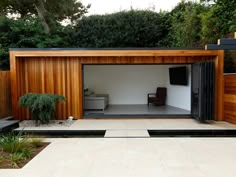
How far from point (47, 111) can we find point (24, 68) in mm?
2067

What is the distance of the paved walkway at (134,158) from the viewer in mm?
4032

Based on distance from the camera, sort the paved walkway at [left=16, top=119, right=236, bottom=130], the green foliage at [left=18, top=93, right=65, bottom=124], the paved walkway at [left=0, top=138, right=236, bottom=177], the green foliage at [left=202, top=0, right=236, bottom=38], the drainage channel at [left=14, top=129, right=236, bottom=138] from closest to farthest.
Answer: the paved walkway at [left=0, top=138, right=236, bottom=177] → the drainage channel at [left=14, top=129, right=236, bottom=138] → the paved walkway at [left=16, top=119, right=236, bottom=130] → the green foliage at [left=18, top=93, right=65, bottom=124] → the green foliage at [left=202, top=0, right=236, bottom=38]

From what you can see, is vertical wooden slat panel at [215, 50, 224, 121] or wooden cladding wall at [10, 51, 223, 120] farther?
wooden cladding wall at [10, 51, 223, 120]

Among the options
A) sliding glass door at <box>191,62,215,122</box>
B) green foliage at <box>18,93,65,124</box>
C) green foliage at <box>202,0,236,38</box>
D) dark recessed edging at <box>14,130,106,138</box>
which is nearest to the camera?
dark recessed edging at <box>14,130,106,138</box>

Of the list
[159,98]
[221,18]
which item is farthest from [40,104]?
[221,18]

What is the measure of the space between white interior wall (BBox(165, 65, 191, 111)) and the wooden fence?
6.79 m

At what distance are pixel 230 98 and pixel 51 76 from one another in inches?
237

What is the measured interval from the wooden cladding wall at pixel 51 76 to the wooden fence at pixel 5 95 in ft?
1.36

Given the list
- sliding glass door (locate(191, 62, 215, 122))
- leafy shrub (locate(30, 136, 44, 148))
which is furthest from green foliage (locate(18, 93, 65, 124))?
sliding glass door (locate(191, 62, 215, 122))

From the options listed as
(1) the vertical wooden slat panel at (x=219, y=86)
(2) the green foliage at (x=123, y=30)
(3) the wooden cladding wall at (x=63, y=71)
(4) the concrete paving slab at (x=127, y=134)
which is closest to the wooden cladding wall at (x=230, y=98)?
(1) the vertical wooden slat panel at (x=219, y=86)

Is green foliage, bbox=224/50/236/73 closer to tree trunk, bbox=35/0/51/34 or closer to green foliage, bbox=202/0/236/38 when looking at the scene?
green foliage, bbox=202/0/236/38

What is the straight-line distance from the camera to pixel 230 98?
812 centimetres

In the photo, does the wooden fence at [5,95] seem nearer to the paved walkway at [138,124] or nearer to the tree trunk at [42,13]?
the paved walkway at [138,124]

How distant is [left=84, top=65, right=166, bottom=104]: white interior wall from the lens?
13117 millimetres
